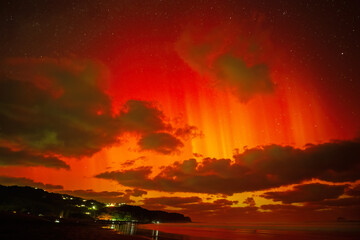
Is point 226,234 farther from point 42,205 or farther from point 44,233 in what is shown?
point 42,205

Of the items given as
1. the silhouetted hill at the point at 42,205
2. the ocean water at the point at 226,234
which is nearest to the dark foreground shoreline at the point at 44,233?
the ocean water at the point at 226,234

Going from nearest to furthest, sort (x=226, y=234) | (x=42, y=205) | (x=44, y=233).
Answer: (x=44, y=233), (x=226, y=234), (x=42, y=205)

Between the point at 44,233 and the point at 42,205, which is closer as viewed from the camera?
the point at 44,233

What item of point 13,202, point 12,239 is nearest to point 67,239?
point 12,239

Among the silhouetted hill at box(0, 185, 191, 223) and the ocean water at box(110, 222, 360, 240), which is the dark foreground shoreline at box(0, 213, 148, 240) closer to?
the ocean water at box(110, 222, 360, 240)

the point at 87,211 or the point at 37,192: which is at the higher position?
the point at 37,192

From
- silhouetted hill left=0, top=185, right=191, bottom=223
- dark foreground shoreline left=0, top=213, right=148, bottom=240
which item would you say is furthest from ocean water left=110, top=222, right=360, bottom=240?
silhouetted hill left=0, top=185, right=191, bottom=223

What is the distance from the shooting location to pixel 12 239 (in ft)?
65.4

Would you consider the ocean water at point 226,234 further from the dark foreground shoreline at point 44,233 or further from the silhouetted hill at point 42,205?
the silhouetted hill at point 42,205

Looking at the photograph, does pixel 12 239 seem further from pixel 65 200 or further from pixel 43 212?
pixel 65 200

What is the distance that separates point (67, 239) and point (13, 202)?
104988mm

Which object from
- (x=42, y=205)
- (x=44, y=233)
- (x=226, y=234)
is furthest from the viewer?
(x=42, y=205)

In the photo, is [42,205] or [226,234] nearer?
[226,234]

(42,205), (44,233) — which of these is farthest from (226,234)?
(42,205)
